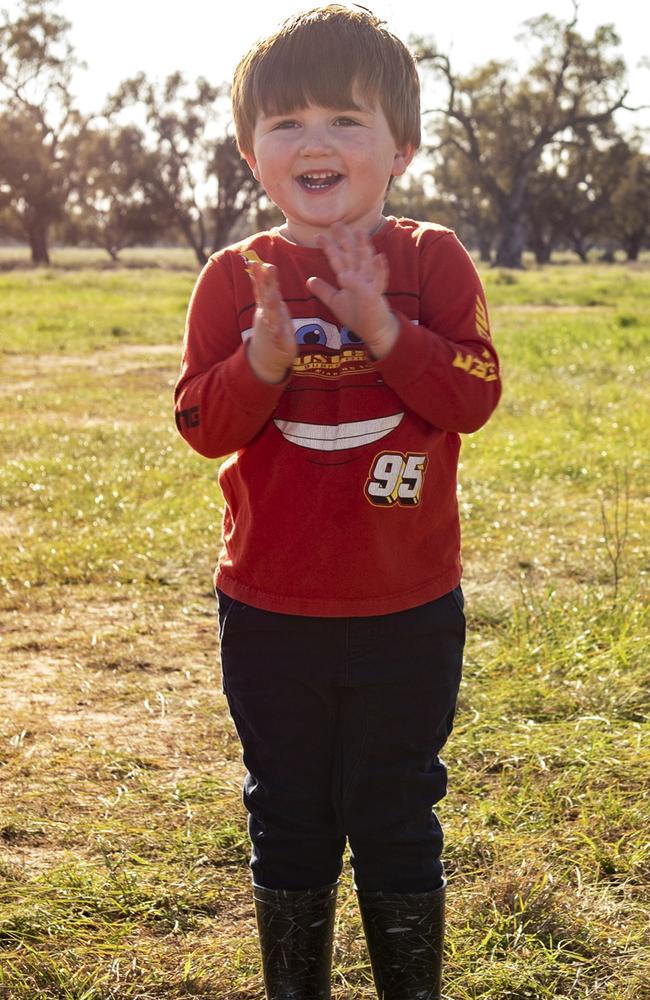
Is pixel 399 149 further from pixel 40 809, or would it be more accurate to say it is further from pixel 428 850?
pixel 40 809

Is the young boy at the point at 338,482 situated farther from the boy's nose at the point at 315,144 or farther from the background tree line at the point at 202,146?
the background tree line at the point at 202,146

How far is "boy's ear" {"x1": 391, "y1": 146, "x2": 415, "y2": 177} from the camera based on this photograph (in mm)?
1832

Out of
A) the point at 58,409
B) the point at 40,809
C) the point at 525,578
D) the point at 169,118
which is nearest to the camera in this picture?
the point at 40,809

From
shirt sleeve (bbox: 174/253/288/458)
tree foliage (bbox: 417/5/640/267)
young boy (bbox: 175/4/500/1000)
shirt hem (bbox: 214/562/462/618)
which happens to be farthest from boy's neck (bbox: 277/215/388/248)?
tree foliage (bbox: 417/5/640/267)

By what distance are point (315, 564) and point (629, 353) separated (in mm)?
10408

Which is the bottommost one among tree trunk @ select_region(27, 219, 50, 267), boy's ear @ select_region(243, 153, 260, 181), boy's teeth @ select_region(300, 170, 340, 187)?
boy's teeth @ select_region(300, 170, 340, 187)

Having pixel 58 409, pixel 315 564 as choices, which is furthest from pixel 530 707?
pixel 58 409

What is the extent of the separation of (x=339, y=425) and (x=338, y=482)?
0.09 meters

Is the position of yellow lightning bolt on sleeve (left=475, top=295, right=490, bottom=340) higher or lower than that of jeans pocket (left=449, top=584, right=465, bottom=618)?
higher

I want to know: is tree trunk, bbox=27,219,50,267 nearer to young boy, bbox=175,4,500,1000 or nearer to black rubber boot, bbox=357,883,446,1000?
young boy, bbox=175,4,500,1000

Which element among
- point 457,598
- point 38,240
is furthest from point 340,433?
point 38,240

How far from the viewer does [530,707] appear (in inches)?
127

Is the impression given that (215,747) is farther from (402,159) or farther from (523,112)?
(523,112)

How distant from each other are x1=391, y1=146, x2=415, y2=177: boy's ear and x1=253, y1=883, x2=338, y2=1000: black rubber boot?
120 centimetres
